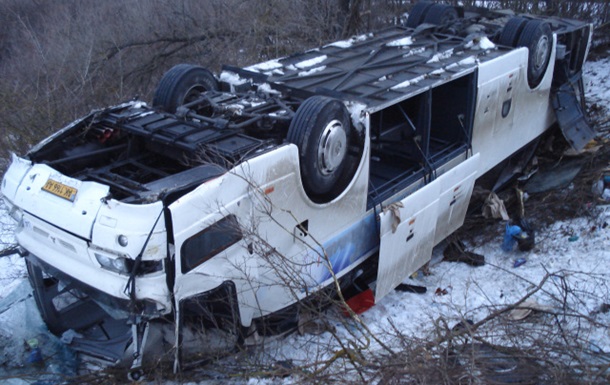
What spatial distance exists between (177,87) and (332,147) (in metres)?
1.65

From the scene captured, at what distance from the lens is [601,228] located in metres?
6.35

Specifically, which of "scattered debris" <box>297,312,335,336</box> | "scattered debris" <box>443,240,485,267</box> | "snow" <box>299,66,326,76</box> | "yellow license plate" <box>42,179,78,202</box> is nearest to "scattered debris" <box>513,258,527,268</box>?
"scattered debris" <box>443,240,485,267</box>

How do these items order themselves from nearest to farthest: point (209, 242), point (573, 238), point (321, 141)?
point (209, 242)
point (321, 141)
point (573, 238)

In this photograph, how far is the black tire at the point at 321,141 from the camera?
171 inches

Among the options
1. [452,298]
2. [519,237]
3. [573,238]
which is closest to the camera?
[452,298]

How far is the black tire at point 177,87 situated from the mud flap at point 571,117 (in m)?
5.28

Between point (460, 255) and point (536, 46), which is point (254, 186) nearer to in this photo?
point (460, 255)

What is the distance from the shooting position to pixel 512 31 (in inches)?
277

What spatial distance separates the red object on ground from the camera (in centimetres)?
533

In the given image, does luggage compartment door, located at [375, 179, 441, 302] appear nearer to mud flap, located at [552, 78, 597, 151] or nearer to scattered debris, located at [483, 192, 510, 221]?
scattered debris, located at [483, 192, 510, 221]

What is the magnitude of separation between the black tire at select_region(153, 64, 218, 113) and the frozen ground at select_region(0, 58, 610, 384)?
2136 mm

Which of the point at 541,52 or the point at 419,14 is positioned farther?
the point at 419,14

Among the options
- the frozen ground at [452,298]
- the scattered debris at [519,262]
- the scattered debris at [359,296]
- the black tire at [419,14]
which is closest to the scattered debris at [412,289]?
the frozen ground at [452,298]

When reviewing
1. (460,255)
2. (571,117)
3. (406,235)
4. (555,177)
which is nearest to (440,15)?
(571,117)
